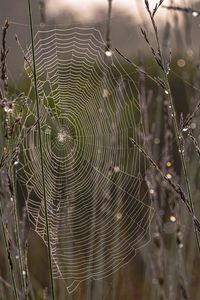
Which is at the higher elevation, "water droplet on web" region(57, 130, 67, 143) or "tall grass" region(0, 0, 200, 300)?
"water droplet on web" region(57, 130, 67, 143)

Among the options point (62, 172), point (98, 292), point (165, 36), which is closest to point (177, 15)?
point (165, 36)

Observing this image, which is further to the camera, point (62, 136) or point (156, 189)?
point (62, 136)

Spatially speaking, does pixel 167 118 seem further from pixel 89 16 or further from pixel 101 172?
pixel 89 16

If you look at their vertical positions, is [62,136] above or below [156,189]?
above

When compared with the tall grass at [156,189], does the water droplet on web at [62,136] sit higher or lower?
higher

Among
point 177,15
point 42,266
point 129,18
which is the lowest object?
point 42,266

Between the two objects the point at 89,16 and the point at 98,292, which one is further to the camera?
the point at 89,16

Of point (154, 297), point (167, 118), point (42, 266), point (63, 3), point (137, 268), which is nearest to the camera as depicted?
point (167, 118)

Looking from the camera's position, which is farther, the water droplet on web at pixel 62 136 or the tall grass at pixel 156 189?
the water droplet on web at pixel 62 136

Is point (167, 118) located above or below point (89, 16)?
below

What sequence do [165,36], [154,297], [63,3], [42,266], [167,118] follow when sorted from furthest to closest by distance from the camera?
1. [42,266]
2. [63,3]
3. [154,297]
4. [165,36]
5. [167,118]

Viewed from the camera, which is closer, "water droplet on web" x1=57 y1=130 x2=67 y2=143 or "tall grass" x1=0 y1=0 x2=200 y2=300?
"tall grass" x1=0 y1=0 x2=200 y2=300
